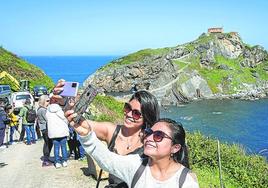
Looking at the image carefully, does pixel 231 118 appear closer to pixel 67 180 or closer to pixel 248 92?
pixel 248 92

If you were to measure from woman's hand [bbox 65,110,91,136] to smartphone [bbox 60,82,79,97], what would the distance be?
0.47 ft

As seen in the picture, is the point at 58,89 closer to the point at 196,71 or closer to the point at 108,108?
the point at 108,108

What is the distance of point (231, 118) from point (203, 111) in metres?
9.81

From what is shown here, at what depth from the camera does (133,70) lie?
114812 mm

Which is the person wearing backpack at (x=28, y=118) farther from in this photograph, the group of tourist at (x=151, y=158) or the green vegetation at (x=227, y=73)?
the green vegetation at (x=227, y=73)

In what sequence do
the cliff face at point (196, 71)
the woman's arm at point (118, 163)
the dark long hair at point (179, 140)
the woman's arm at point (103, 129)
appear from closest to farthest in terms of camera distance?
the woman's arm at point (118, 163)
the dark long hair at point (179, 140)
the woman's arm at point (103, 129)
the cliff face at point (196, 71)

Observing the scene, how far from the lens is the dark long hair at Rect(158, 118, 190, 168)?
3756 mm

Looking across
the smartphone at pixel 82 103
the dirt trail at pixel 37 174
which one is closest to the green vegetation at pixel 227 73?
the dirt trail at pixel 37 174

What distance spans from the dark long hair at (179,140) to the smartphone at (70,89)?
989mm

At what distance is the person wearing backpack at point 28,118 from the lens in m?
16.1

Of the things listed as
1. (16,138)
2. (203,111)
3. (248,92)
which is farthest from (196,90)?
(16,138)

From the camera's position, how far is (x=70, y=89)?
3.27 meters

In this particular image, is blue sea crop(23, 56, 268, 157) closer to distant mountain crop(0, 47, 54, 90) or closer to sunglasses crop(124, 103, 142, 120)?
distant mountain crop(0, 47, 54, 90)

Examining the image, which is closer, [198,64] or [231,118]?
[231,118]
